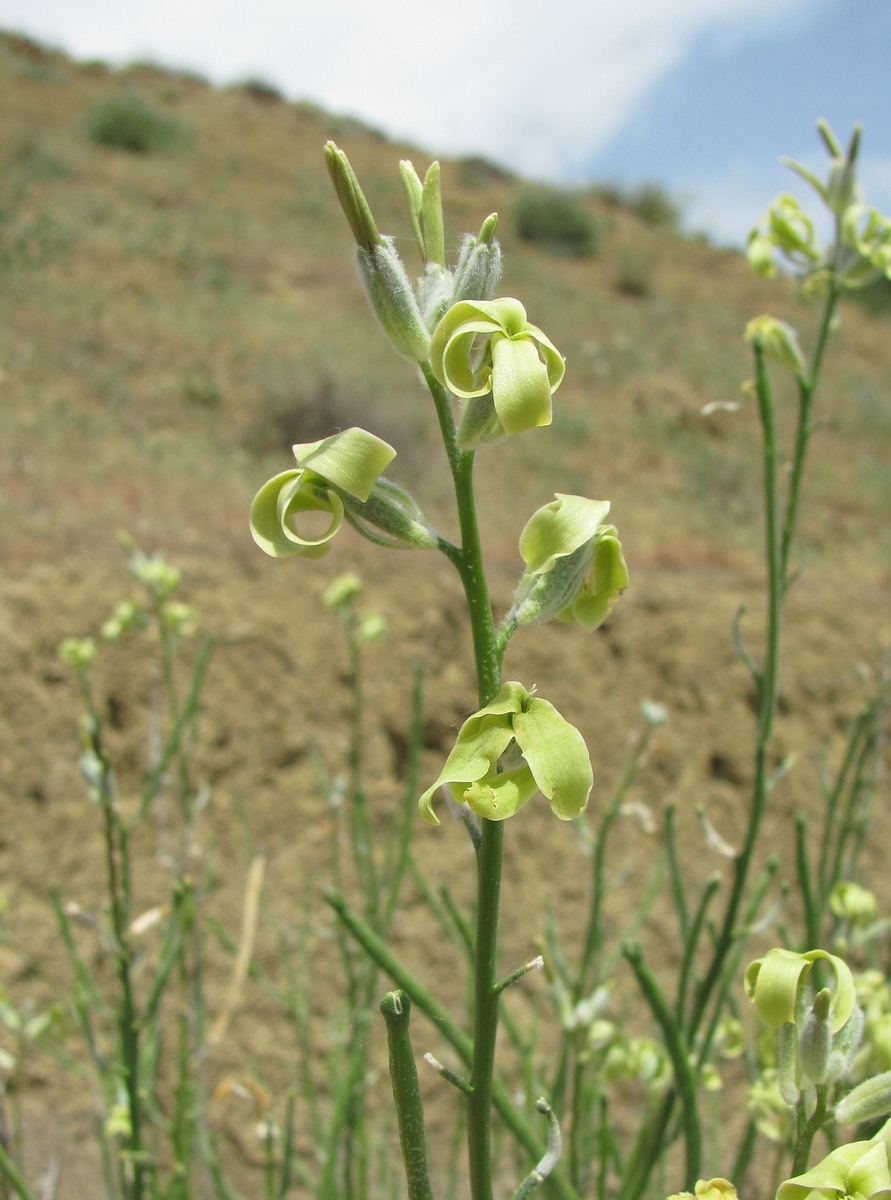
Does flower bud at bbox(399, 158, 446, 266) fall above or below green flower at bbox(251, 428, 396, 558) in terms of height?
above

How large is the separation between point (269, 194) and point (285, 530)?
15660 millimetres

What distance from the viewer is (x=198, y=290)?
1023 cm

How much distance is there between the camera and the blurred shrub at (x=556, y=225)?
17094 mm

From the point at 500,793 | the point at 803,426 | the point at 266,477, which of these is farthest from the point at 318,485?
the point at 266,477

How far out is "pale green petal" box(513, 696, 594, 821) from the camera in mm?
560

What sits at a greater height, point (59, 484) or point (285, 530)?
point (59, 484)

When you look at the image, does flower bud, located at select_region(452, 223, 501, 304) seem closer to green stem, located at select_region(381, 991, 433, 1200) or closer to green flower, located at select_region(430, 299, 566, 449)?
green flower, located at select_region(430, 299, 566, 449)

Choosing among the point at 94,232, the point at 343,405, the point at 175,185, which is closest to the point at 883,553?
the point at 343,405

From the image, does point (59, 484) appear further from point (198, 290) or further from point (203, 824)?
point (198, 290)

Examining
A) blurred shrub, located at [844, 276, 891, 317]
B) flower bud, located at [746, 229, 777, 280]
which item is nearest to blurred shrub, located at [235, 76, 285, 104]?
blurred shrub, located at [844, 276, 891, 317]

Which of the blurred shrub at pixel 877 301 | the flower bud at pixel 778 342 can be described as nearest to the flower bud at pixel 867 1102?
the flower bud at pixel 778 342

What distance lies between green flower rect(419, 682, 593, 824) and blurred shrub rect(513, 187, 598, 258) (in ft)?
57.8

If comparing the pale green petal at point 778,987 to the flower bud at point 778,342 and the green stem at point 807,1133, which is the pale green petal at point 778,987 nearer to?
the green stem at point 807,1133

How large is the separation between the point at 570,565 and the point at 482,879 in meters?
0.22
